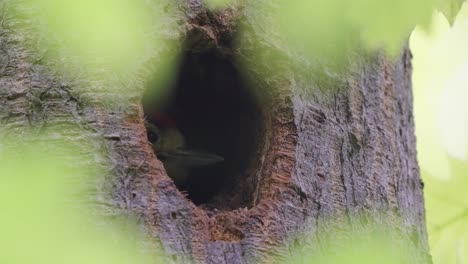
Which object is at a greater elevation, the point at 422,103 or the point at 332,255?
the point at 422,103

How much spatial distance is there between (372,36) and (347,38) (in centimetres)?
5

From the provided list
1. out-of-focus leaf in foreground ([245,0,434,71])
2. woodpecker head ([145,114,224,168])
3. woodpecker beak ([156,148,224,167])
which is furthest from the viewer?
woodpecker head ([145,114,224,168])

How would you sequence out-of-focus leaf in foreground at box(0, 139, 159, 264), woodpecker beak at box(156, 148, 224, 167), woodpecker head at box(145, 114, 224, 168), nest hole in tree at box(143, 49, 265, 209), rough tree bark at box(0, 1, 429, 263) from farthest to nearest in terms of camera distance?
woodpecker head at box(145, 114, 224, 168), woodpecker beak at box(156, 148, 224, 167), nest hole in tree at box(143, 49, 265, 209), rough tree bark at box(0, 1, 429, 263), out-of-focus leaf in foreground at box(0, 139, 159, 264)

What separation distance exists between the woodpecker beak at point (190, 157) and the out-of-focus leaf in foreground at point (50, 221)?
0.71 m

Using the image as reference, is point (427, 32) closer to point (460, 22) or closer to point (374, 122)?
point (374, 122)

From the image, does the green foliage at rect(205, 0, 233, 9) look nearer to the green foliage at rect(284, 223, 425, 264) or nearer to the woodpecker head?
the green foliage at rect(284, 223, 425, 264)

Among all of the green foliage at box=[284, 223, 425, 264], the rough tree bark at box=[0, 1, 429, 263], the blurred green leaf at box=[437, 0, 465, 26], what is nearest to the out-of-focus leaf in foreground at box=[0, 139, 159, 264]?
the rough tree bark at box=[0, 1, 429, 263]

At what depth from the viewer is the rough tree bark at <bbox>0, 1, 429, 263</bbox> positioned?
4.64 feet

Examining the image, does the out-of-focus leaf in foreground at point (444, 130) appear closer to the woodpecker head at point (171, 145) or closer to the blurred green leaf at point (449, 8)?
the blurred green leaf at point (449, 8)

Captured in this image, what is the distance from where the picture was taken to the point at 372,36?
169cm

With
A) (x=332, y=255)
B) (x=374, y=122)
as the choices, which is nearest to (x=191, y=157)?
(x=374, y=122)

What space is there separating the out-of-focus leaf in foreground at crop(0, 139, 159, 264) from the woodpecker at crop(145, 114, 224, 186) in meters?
0.85

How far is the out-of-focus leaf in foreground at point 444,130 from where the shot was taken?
6.59ft

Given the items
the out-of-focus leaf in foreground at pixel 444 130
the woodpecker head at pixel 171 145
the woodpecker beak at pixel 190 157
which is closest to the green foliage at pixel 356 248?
the out-of-focus leaf in foreground at pixel 444 130
